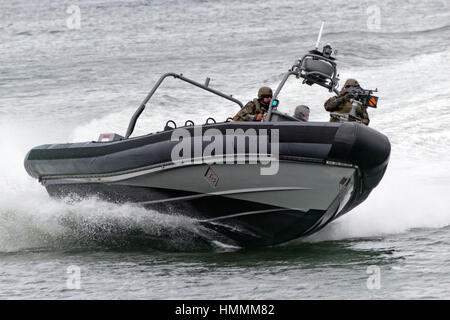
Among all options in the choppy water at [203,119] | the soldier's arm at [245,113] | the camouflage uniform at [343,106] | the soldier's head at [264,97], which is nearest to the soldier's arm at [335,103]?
the camouflage uniform at [343,106]

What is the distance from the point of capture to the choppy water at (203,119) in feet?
23.4

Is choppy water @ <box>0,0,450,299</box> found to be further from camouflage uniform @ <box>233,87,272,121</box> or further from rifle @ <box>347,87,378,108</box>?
rifle @ <box>347,87,378,108</box>

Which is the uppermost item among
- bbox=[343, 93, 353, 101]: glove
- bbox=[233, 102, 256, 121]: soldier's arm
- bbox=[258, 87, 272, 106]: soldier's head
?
bbox=[258, 87, 272, 106]: soldier's head

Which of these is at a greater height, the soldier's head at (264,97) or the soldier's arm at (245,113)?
the soldier's head at (264,97)

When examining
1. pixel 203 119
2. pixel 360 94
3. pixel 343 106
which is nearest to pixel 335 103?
pixel 343 106

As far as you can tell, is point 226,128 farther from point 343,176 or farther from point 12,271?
point 12,271

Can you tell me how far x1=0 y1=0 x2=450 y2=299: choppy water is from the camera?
23.4 feet

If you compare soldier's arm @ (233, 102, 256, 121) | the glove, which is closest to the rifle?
the glove

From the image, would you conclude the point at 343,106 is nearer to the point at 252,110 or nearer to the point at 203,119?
the point at 252,110

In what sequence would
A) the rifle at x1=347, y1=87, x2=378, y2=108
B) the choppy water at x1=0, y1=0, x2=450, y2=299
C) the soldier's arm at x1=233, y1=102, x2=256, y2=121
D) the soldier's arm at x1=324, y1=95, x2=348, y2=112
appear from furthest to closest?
the soldier's arm at x1=233, y1=102, x2=256, y2=121, the soldier's arm at x1=324, y1=95, x2=348, y2=112, the rifle at x1=347, y1=87, x2=378, y2=108, the choppy water at x1=0, y1=0, x2=450, y2=299

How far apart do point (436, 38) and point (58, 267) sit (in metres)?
15.4

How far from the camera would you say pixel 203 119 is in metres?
14.5

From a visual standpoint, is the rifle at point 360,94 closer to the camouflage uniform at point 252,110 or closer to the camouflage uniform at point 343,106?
the camouflage uniform at point 343,106
